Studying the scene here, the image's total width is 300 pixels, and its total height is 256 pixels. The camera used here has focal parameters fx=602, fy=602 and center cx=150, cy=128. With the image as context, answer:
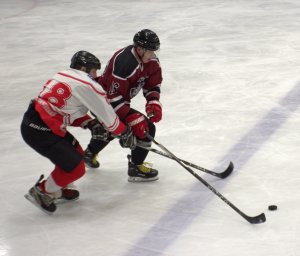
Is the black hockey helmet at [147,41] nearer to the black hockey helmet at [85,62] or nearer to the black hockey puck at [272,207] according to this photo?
the black hockey helmet at [85,62]

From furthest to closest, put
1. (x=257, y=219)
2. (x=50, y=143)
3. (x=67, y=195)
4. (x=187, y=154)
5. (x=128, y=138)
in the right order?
(x=187, y=154), (x=67, y=195), (x=128, y=138), (x=50, y=143), (x=257, y=219)

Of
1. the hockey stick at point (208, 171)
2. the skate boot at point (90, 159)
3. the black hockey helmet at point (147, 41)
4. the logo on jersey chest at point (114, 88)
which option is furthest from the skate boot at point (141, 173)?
the black hockey helmet at point (147, 41)

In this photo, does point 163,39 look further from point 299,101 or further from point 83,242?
point 83,242

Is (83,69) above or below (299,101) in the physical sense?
above

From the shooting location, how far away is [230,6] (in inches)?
324

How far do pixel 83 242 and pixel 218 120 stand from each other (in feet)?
5.60

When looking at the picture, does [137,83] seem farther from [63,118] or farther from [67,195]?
[67,195]

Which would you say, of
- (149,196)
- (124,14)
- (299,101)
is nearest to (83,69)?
(149,196)

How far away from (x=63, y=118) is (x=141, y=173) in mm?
620

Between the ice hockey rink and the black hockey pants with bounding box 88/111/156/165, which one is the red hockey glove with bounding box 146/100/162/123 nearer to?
the black hockey pants with bounding box 88/111/156/165

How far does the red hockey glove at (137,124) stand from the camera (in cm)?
295

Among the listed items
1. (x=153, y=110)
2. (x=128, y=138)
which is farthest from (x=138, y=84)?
(x=128, y=138)

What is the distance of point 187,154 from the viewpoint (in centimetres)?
347

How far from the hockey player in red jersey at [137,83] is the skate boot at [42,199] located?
0.52m
